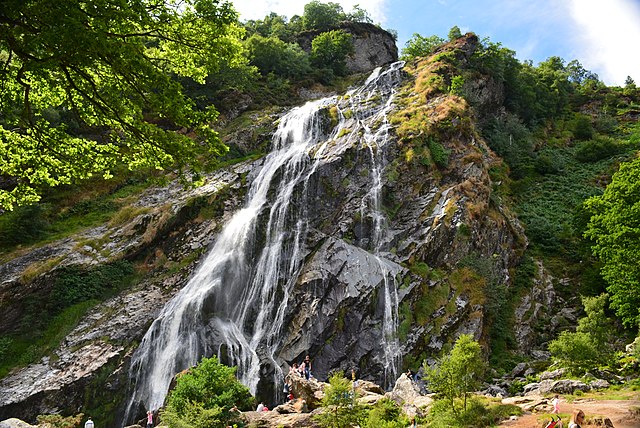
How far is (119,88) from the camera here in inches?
329

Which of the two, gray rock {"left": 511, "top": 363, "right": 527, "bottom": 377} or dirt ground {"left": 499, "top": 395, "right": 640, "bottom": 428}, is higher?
dirt ground {"left": 499, "top": 395, "right": 640, "bottom": 428}

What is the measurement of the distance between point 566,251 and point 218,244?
72.9 ft

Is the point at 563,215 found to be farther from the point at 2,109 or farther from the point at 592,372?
the point at 2,109

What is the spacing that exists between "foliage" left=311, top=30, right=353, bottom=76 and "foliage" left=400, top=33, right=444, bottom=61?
6.85m

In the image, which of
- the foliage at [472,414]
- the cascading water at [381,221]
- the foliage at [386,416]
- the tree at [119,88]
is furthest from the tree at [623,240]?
the tree at [119,88]

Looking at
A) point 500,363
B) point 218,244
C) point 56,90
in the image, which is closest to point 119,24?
point 56,90

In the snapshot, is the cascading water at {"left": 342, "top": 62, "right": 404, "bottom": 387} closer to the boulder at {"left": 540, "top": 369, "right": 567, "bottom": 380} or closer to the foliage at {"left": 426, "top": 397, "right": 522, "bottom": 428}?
the boulder at {"left": 540, "top": 369, "right": 567, "bottom": 380}

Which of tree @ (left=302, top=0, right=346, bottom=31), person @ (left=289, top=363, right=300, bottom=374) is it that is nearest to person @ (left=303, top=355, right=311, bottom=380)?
person @ (left=289, top=363, right=300, bottom=374)

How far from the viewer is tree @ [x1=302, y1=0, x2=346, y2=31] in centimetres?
5506

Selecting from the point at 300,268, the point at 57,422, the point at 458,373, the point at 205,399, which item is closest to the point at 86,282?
the point at 57,422

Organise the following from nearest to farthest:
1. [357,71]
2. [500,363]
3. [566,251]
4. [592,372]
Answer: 1. [592,372]
2. [500,363]
3. [566,251]
4. [357,71]

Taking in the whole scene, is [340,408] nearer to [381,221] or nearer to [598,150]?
[381,221]

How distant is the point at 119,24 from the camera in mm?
6996

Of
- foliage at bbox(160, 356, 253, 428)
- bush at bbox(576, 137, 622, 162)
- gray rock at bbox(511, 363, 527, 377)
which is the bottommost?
gray rock at bbox(511, 363, 527, 377)
